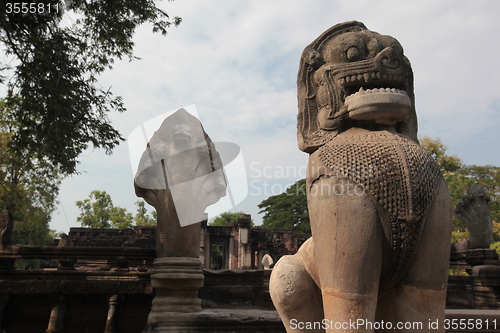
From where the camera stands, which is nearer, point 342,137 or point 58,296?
point 342,137

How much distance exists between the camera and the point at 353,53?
7.47 feet

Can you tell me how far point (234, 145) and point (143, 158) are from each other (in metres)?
1.18

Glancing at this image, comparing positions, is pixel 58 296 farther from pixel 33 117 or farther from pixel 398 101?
pixel 398 101

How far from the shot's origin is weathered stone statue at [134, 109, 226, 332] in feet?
14.1

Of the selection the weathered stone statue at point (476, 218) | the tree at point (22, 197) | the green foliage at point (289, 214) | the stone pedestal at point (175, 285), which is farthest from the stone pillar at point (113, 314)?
the green foliage at point (289, 214)

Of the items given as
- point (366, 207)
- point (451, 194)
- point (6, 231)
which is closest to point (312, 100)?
point (366, 207)

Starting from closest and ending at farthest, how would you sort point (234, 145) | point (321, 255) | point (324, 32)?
point (321, 255) < point (324, 32) < point (234, 145)

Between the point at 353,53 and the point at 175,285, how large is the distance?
314 centimetres

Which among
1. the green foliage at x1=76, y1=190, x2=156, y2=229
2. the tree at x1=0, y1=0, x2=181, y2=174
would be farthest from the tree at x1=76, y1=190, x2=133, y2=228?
the tree at x1=0, y1=0, x2=181, y2=174

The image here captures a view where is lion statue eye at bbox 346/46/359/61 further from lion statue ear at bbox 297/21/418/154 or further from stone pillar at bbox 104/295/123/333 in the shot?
stone pillar at bbox 104/295/123/333

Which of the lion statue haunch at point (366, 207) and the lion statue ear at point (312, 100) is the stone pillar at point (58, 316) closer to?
the lion statue haunch at point (366, 207)

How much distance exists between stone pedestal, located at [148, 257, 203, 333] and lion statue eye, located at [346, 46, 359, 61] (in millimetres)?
2957

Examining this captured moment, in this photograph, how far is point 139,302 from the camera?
4918 mm


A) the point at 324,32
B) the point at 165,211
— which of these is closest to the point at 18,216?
the point at 165,211
